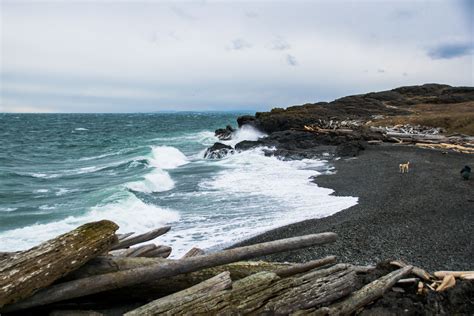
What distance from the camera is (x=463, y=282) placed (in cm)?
596

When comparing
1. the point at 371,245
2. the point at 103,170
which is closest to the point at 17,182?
the point at 103,170

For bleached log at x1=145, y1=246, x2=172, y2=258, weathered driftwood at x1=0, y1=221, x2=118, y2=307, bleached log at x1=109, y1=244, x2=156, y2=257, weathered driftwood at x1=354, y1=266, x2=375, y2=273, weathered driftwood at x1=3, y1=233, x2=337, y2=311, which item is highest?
weathered driftwood at x1=0, y1=221, x2=118, y2=307

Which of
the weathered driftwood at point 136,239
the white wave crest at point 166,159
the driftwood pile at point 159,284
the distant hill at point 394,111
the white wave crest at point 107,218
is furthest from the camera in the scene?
the distant hill at point 394,111

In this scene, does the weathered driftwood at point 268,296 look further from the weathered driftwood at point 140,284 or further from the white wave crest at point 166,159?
the white wave crest at point 166,159

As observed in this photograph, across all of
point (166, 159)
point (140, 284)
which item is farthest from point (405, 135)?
point (140, 284)

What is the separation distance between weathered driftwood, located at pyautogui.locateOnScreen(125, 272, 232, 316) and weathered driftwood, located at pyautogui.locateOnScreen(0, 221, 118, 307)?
0.92m

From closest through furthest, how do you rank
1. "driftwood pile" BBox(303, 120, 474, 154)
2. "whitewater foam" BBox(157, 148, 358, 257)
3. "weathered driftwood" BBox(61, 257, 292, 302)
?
1. "weathered driftwood" BBox(61, 257, 292, 302)
2. "whitewater foam" BBox(157, 148, 358, 257)
3. "driftwood pile" BBox(303, 120, 474, 154)

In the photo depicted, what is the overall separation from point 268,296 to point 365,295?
1479 mm

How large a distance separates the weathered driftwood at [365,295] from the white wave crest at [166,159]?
28.0 m

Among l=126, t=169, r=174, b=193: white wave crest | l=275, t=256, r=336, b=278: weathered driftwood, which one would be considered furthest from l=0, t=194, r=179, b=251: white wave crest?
l=275, t=256, r=336, b=278: weathered driftwood

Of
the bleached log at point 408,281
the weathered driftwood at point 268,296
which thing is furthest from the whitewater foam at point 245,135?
the weathered driftwood at point 268,296

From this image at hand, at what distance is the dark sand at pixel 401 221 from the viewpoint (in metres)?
10.7

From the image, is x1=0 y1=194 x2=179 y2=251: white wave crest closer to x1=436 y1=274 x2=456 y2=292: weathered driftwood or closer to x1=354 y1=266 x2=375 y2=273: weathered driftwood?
x1=354 y1=266 x2=375 y2=273: weathered driftwood

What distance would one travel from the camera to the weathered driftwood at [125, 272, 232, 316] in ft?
14.6
